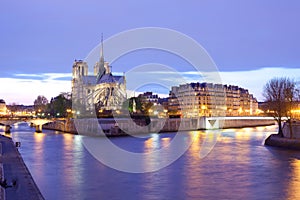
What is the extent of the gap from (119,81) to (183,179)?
75.6 metres

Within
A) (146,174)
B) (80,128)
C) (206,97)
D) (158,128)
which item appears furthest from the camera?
(206,97)

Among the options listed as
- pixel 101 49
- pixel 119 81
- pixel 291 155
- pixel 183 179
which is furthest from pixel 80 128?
pixel 101 49

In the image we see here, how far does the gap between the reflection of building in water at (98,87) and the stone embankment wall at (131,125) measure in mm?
15363

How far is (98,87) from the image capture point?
88562mm

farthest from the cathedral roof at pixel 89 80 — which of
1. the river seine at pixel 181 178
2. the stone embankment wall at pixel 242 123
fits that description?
the river seine at pixel 181 178

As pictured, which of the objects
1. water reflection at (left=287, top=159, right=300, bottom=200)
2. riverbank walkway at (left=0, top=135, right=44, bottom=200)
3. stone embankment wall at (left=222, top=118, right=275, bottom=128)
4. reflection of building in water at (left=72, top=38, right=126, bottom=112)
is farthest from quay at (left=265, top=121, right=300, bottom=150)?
reflection of building in water at (left=72, top=38, right=126, bottom=112)

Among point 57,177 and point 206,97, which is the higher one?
point 206,97

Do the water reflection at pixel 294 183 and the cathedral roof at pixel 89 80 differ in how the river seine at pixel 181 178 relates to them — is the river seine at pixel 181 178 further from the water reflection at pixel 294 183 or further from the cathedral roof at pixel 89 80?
the cathedral roof at pixel 89 80

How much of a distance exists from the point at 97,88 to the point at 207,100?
23.0m

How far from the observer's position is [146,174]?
17641 millimetres

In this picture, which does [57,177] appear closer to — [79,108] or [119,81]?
[79,108]

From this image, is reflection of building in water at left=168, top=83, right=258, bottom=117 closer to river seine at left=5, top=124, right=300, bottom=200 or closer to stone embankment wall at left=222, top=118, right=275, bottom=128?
stone embankment wall at left=222, top=118, right=275, bottom=128

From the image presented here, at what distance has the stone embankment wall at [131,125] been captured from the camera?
4628 centimetres

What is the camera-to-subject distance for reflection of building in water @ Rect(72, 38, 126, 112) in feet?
256
